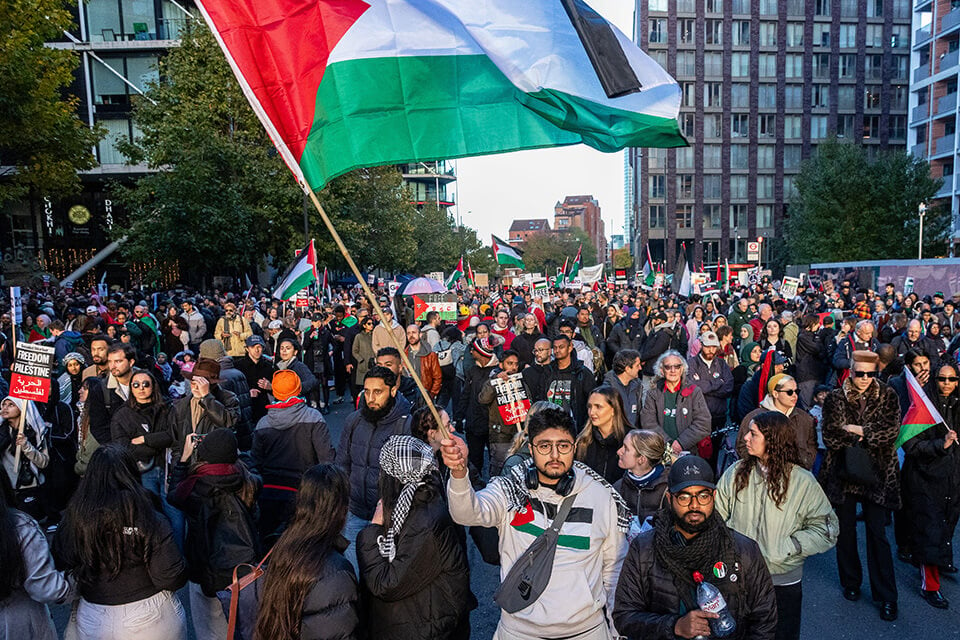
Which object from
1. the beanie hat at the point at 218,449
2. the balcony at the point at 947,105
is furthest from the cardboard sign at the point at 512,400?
the balcony at the point at 947,105

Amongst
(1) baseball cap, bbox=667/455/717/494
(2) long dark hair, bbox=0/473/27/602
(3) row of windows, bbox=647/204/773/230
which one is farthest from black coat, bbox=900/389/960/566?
(3) row of windows, bbox=647/204/773/230

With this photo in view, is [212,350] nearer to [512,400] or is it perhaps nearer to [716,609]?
[512,400]

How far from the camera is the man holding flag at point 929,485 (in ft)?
16.2

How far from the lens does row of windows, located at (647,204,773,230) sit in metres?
68.8

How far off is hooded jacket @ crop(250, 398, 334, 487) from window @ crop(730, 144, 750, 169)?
2752 inches

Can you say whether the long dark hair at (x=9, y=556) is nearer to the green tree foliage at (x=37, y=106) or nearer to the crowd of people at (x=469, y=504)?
the crowd of people at (x=469, y=504)

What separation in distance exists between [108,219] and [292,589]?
3988cm

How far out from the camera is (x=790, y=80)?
6650 centimetres

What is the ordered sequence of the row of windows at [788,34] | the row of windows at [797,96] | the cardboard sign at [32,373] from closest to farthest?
the cardboard sign at [32,373] < the row of windows at [788,34] < the row of windows at [797,96]

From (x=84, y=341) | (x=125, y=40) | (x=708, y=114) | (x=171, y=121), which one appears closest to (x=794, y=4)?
(x=708, y=114)

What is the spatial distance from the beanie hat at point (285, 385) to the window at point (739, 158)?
69.8m

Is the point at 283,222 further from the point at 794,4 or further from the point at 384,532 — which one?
the point at 794,4

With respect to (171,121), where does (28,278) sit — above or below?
below

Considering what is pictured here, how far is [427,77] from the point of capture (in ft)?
12.7
